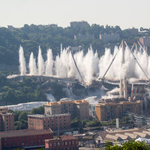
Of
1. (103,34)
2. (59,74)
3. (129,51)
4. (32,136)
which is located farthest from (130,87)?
(103,34)

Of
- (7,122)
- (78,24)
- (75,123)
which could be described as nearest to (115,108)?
(75,123)

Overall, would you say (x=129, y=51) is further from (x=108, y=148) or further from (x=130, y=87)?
(x=108, y=148)

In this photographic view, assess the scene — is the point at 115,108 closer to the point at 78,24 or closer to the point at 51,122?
the point at 51,122

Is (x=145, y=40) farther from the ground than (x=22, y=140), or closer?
farther from the ground

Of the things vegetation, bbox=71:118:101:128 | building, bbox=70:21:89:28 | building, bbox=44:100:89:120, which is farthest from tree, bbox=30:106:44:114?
building, bbox=70:21:89:28

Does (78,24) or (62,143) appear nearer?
(62,143)

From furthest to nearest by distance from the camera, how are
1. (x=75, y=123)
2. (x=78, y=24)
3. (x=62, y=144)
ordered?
(x=78, y=24) → (x=75, y=123) → (x=62, y=144)

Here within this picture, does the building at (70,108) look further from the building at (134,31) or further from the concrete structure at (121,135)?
the building at (134,31)

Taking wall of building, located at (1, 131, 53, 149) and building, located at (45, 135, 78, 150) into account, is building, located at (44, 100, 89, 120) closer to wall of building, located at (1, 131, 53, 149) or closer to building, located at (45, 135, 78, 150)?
wall of building, located at (1, 131, 53, 149)
